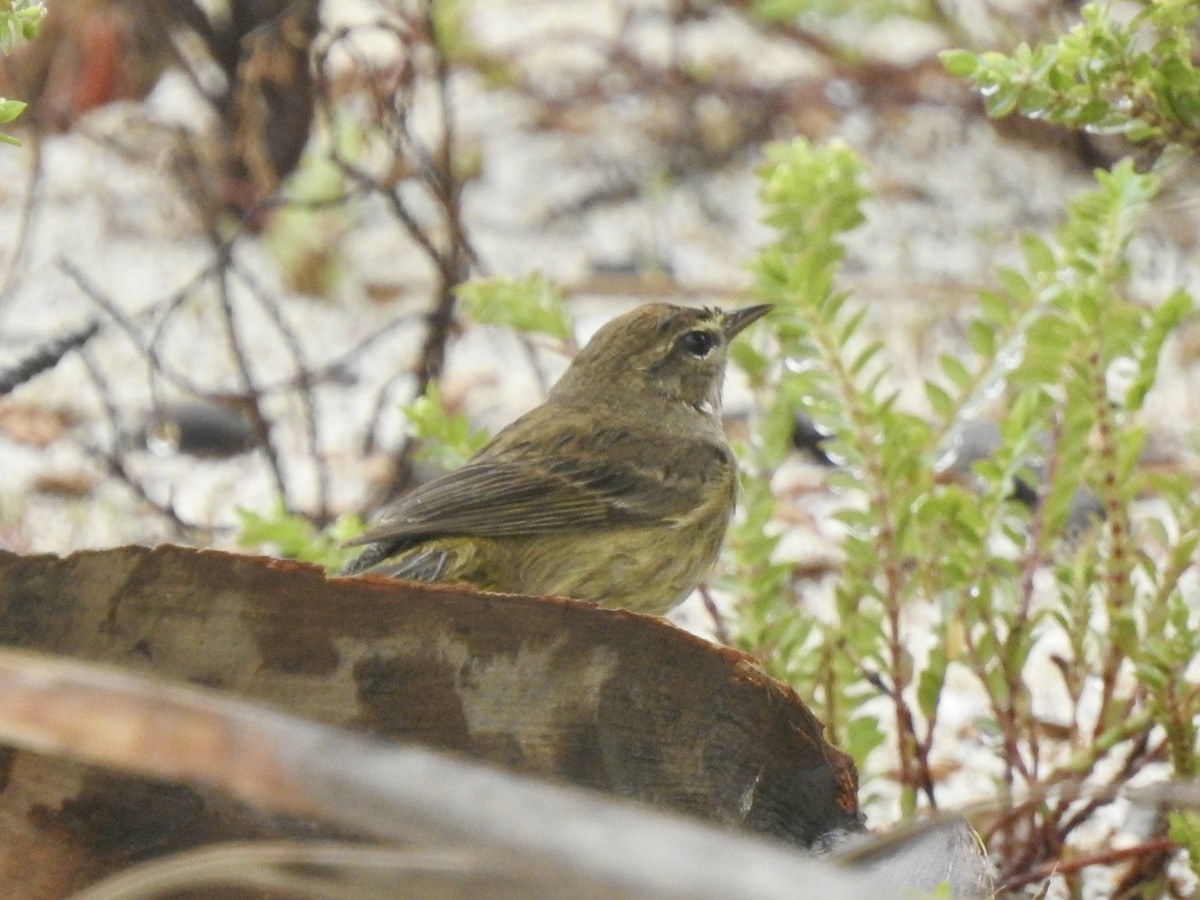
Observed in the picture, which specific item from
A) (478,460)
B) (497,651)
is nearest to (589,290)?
(478,460)

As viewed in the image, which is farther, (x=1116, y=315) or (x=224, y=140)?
(x=224, y=140)

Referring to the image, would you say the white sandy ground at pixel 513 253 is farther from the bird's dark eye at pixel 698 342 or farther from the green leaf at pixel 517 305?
the green leaf at pixel 517 305

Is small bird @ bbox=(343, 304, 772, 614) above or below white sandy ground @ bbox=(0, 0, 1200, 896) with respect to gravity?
below

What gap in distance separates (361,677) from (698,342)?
2621mm

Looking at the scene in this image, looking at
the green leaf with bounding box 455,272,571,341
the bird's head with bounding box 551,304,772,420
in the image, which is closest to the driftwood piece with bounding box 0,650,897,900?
the green leaf with bounding box 455,272,571,341

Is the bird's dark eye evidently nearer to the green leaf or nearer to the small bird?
the small bird

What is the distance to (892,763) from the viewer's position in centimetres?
446

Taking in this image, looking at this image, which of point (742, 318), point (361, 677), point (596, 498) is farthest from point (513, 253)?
point (361, 677)

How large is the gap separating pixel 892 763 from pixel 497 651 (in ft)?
7.84

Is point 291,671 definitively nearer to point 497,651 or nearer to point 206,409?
point 497,651

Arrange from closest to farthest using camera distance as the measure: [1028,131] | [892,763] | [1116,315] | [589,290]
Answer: [1116,315], [892,763], [589,290], [1028,131]

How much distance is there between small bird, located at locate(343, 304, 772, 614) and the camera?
151 inches

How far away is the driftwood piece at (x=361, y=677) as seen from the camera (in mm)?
2152

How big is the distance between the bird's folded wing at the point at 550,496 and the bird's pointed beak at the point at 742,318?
1.03 ft
